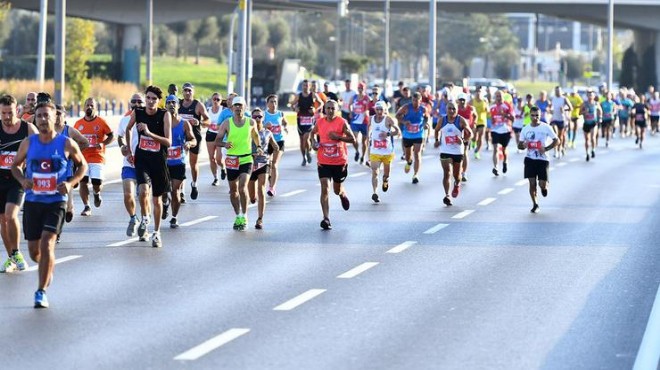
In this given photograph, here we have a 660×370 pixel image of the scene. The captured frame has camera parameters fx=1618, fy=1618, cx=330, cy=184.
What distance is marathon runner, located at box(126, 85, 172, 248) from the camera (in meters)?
17.8

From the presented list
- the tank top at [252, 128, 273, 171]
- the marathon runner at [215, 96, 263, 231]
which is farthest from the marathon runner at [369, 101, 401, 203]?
the marathon runner at [215, 96, 263, 231]

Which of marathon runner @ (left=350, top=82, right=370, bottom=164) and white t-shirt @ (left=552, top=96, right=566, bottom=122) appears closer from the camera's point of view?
marathon runner @ (left=350, top=82, right=370, bottom=164)

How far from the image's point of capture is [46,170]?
44.1 feet

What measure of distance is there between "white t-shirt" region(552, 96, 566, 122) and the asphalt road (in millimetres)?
15130

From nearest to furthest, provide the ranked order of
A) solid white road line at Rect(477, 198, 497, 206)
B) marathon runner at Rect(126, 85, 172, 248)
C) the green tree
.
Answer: marathon runner at Rect(126, 85, 172, 248) → solid white road line at Rect(477, 198, 497, 206) → the green tree

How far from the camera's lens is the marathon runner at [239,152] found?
2008cm

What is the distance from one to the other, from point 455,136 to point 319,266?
9.41 m

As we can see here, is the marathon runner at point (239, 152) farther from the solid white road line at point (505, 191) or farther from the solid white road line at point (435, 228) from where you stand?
the solid white road line at point (505, 191)

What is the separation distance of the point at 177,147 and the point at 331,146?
6.62ft

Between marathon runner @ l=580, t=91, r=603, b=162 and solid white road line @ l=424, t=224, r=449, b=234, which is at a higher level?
marathon runner @ l=580, t=91, r=603, b=162

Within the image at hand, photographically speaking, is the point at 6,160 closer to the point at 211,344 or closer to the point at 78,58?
the point at 211,344

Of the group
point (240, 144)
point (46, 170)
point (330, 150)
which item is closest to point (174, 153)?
point (240, 144)

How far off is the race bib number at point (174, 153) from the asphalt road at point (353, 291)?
39.1 inches

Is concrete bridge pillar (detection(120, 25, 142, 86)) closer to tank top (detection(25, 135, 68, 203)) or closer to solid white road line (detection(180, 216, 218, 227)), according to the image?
solid white road line (detection(180, 216, 218, 227))
